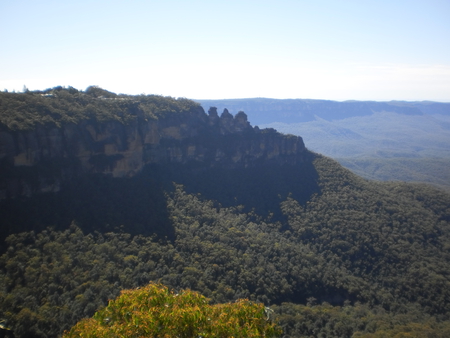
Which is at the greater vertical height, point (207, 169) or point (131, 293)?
→ point (131, 293)

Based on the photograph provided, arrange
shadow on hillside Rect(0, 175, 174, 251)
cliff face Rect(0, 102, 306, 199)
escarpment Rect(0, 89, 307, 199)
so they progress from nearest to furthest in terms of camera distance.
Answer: shadow on hillside Rect(0, 175, 174, 251)
cliff face Rect(0, 102, 306, 199)
escarpment Rect(0, 89, 307, 199)

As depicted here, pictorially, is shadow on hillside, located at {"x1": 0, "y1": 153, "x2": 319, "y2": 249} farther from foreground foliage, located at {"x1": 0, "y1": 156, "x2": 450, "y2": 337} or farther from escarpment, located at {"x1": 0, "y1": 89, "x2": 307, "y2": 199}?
foreground foliage, located at {"x1": 0, "y1": 156, "x2": 450, "y2": 337}

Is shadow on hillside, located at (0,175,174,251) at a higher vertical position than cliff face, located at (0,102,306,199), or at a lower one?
lower

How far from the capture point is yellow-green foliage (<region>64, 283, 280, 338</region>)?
9.93 metres

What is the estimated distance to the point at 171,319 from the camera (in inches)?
401

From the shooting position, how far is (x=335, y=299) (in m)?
35.6

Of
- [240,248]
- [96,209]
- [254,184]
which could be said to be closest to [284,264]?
[240,248]

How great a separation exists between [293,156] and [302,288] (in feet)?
110

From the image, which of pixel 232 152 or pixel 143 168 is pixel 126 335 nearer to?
pixel 143 168

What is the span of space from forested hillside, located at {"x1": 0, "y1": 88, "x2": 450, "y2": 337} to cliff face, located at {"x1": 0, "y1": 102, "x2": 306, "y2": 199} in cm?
153

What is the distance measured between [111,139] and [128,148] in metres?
2.89

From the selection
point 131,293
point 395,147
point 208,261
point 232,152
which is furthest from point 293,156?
point 395,147

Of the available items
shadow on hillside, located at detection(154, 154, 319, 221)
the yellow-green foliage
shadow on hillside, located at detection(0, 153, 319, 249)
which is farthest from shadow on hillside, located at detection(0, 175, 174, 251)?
the yellow-green foliage

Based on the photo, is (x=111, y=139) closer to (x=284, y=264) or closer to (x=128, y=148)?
(x=128, y=148)
